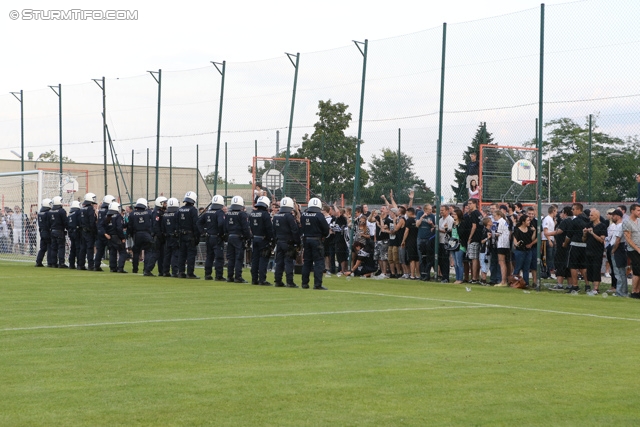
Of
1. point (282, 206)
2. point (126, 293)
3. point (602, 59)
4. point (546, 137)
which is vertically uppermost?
point (602, 59)

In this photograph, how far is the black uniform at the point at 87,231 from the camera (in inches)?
1025

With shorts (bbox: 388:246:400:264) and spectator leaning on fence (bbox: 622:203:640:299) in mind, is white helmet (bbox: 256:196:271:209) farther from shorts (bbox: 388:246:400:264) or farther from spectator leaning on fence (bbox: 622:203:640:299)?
spectator leaning on fence (bbox: 622:203:640:299)

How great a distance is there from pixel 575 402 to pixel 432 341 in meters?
3.34

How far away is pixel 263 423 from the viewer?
6133 millimetres

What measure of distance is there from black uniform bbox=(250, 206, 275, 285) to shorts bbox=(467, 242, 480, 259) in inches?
189

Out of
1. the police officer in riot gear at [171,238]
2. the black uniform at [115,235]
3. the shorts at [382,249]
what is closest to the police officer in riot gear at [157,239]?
the police officer in riot gear at [171,238]

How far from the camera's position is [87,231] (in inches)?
1025

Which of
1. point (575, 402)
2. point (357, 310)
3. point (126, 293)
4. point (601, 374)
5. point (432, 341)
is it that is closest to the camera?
point (575, 402)

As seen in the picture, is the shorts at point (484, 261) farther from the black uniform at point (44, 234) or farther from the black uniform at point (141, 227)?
the black uniform at point (44, 234)

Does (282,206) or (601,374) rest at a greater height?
(282,206)

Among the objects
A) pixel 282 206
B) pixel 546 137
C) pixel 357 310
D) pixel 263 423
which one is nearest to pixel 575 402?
pixel 263 423

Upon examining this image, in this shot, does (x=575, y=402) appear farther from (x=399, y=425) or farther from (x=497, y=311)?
(x=497, y=311)

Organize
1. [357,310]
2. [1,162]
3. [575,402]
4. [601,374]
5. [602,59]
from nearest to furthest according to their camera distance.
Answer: [575,402], [601,374], [357,310], [602,59], [1,162]

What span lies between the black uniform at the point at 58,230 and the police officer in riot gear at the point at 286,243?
31.8 ft
